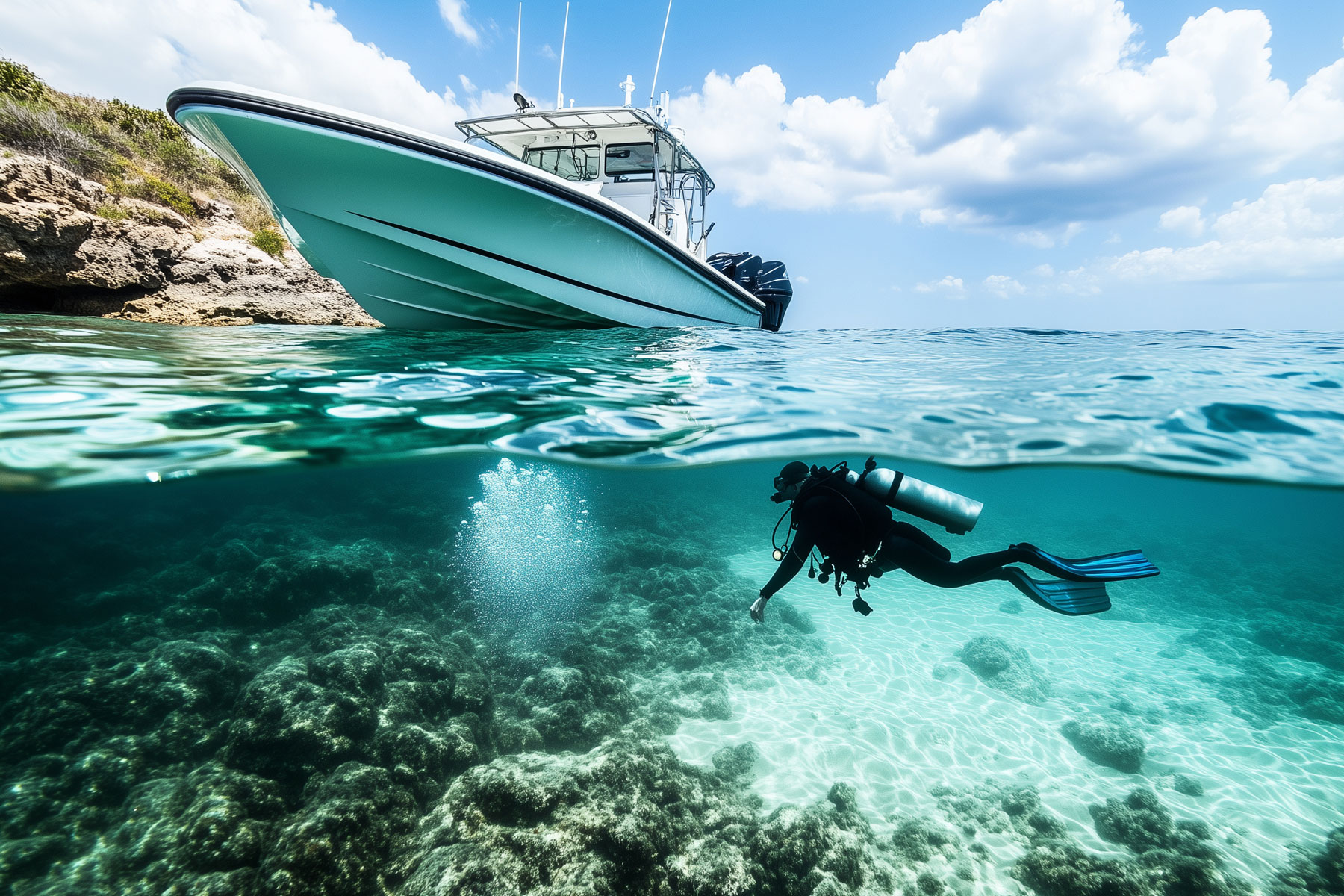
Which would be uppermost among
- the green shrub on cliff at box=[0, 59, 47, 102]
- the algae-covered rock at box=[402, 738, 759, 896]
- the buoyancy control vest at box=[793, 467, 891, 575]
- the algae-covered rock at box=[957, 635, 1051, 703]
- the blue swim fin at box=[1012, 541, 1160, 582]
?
the green shrub on cliff at box=[0, 59, 47, 102]

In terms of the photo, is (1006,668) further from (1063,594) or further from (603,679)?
(603,679)

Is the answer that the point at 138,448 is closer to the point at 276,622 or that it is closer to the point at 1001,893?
the point at 276,622

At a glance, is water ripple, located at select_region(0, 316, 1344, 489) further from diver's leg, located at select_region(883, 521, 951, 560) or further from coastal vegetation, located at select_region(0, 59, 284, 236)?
coastal vegetation, located at select_region(0, 59, 284, 236)

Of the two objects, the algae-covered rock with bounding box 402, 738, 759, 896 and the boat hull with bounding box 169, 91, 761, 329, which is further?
the boat hull with bounding box 169, 91, 761, 329

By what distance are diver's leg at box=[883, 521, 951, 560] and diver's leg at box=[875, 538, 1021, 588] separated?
39mm

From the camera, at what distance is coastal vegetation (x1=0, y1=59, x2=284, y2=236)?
11055mm

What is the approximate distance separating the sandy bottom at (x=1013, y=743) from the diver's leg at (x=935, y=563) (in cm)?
322

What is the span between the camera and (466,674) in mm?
6719

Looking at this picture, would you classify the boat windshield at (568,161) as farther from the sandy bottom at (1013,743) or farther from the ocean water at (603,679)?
the sandy bottom at (1013,743)

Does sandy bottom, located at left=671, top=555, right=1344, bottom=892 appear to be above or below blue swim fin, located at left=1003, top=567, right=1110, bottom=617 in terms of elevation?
below

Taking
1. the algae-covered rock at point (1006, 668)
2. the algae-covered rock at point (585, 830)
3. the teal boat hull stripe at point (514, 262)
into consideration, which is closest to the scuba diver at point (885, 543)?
the algae-covered rock at point (585, 830)

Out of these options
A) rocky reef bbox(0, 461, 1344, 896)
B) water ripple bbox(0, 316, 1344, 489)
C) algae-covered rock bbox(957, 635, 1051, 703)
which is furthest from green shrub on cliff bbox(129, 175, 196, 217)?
algae-covered rock bbox(957, 635, 1051, 703)

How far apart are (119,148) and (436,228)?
16.8m

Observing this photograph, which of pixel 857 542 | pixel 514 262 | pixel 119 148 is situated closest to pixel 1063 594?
pixel 857 542
